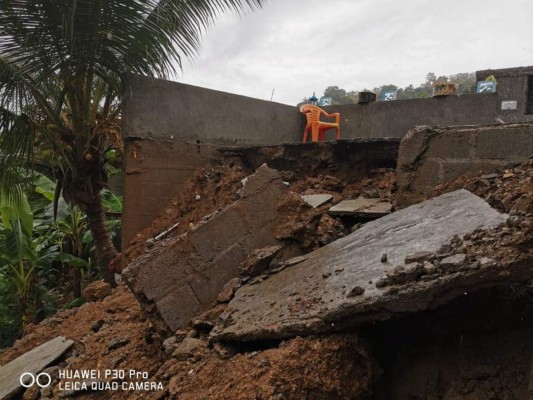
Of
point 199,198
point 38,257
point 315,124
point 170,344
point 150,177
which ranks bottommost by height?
point 38,257

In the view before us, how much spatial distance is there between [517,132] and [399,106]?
4198 millimetres

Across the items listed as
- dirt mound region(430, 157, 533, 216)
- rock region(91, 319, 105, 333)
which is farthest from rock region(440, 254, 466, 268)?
rock region(91, 319, 105, 333)

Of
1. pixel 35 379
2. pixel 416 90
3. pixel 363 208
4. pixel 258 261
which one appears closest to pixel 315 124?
pixel 363 208

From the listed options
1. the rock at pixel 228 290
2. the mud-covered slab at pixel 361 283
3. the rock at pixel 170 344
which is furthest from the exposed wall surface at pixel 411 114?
the rock at pixel 170 344

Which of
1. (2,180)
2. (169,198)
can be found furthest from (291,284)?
(2,180)

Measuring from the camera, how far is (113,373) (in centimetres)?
253

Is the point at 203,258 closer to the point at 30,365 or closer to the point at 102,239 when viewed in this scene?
the point at 30,365

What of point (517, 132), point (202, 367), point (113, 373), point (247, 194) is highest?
point (517, 132)

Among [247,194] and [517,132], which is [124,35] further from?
[517,132]

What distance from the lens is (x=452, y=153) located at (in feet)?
10.1

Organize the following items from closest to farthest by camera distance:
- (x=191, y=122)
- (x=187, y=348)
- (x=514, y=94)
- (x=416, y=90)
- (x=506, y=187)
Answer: (x=187, y=348), (x=506, y=187), (x=191, y=122), (x=514, y=94), (x=416, y=90)

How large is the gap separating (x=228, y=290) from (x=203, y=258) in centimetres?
31

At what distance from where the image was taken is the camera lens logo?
9.15 feet

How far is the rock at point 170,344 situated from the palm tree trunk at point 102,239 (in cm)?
269
